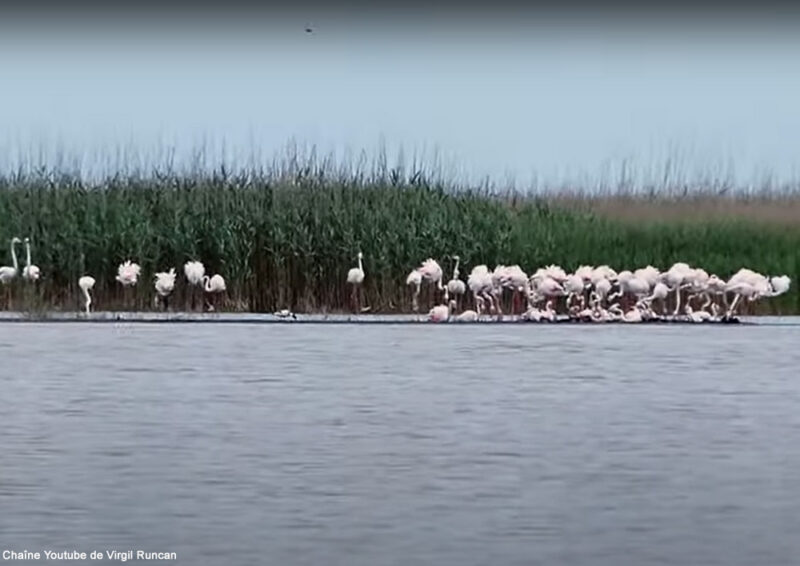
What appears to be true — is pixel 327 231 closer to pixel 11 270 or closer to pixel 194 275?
pixel 194 275

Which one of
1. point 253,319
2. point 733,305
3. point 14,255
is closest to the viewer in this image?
point 733,305

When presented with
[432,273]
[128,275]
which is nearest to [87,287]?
[128,275]

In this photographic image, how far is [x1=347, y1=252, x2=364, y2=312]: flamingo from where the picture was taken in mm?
14750

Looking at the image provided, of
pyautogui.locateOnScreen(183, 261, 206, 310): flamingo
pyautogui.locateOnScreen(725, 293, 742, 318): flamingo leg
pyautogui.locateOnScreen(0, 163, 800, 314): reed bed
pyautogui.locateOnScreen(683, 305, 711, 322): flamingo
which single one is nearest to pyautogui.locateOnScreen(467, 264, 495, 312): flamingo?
pyautogui.locateOnScreen(0, 163, 800, 314): reed bed

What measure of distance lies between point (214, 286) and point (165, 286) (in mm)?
406

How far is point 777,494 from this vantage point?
6387 mm

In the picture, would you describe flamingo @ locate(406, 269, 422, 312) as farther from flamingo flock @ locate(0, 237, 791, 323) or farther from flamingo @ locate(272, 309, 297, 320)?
flamingo @ locate(272, 309, 297, 320)

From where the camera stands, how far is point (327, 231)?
15.4 meters

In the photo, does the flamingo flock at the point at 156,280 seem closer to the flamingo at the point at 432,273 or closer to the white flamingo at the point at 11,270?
the white flamingo at the point at 11,270

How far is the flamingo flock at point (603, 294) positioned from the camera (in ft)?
45.0

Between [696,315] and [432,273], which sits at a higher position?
[432,273]

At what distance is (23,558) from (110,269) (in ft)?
33.5

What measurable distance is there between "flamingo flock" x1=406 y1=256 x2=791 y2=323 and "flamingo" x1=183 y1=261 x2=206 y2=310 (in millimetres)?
1787

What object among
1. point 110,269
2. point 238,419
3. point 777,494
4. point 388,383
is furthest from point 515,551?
point 110,269
